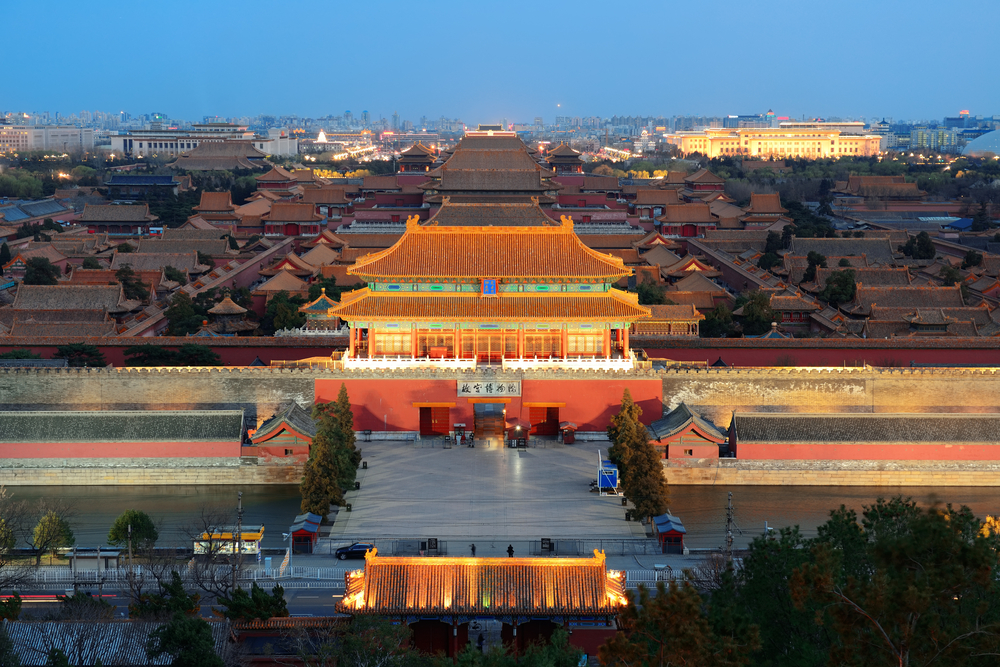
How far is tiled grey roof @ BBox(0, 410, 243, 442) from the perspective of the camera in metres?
29.0

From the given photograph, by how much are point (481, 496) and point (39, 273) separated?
2702cm

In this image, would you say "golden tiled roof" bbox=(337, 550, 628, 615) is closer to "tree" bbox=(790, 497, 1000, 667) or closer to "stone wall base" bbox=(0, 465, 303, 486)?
"tree" bbox=(790, 497, 1000, 667)

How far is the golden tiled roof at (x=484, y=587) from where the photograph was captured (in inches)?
688

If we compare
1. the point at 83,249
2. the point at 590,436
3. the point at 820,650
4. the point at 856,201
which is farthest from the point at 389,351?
the point at 856,201

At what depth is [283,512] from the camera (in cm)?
2711

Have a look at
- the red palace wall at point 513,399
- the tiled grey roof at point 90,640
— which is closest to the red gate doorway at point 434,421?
the red palace wall at point 513,399

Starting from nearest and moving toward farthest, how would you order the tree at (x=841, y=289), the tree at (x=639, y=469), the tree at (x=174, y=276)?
the tree at (x=639, y=469) < the tree at (x=841, y=289) < the tree at (x=174, y=276)

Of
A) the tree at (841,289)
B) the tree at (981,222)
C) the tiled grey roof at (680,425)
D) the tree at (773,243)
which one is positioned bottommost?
the tiled grey roof at (680,425)

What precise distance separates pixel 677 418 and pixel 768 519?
13.7 ft

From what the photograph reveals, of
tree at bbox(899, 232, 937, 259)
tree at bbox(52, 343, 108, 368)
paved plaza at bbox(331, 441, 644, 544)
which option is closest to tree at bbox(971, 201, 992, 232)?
tree at bbox(899, 232, 937, 259)

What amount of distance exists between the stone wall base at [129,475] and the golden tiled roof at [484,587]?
11.6m

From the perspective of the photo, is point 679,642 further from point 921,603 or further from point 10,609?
point 10,609

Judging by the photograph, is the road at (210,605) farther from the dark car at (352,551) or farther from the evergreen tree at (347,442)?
the evergreen tree at (347,442)

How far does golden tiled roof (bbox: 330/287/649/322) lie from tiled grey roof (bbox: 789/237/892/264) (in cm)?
2657
